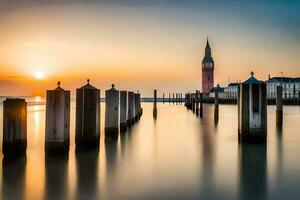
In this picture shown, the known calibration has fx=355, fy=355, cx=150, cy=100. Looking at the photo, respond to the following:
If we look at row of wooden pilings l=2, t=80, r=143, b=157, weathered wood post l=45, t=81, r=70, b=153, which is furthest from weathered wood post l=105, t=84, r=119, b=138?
weathered wood post l=45, t=81, r=70, b=153

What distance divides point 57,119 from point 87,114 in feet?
5.17

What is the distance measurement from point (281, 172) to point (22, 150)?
6.67m

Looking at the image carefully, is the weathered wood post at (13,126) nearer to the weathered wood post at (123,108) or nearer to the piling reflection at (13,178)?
the piling reflection at (13,178)

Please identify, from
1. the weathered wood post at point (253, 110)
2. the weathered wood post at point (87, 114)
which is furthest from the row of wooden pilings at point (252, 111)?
the weathered wood post at point (87, 114)

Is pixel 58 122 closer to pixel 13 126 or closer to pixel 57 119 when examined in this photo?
pixel 57 119

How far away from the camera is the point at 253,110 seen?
1123 centimetres

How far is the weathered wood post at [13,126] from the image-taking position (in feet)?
28.9

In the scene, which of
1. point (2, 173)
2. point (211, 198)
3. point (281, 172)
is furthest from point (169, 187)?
point (2, 173)

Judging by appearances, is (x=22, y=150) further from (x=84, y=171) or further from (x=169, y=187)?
(x=169, y=187)

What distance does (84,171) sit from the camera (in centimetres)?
830

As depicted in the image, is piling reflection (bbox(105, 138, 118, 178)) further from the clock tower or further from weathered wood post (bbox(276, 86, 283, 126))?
the clock tower

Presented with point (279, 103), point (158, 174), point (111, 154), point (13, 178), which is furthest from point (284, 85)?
point (13, 178)

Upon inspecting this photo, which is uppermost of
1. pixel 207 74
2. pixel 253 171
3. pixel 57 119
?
pixel 207 74

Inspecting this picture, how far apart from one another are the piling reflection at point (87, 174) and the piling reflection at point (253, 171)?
105 inches
